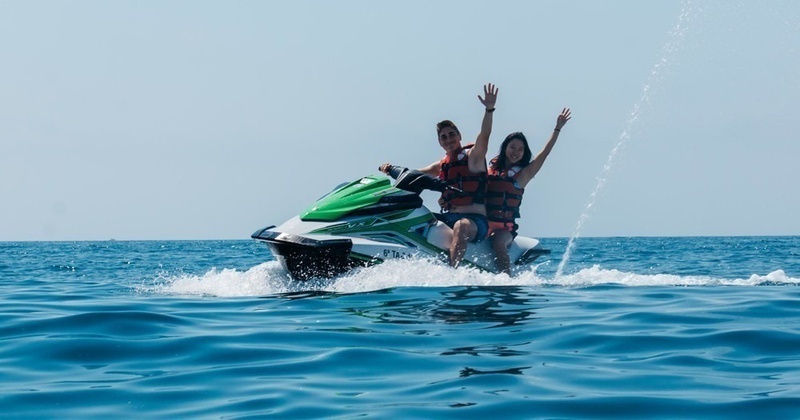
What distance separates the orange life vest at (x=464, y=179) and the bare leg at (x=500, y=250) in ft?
1.27

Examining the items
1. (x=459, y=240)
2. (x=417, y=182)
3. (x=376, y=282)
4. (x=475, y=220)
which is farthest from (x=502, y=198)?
(x=376, y=282)

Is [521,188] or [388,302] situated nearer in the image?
[388,302]

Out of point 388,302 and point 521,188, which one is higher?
point 521,188

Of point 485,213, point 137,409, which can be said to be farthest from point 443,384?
point 485,213

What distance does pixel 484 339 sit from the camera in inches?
222

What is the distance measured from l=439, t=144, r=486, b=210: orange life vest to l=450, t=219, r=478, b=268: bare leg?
31cm

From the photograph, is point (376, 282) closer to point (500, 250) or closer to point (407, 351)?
point (500, 250)

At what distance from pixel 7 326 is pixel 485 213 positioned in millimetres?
4434

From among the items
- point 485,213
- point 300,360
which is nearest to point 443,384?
point 300,360

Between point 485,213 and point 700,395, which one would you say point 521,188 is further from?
point 700,395

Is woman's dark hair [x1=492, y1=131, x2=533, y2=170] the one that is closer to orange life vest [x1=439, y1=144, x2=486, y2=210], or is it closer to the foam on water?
orange life vest [x1=439, y1=144, x2=486, y2=210]

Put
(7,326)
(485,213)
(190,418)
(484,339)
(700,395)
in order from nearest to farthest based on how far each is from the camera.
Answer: (190,418) < (700,395) < (484,339) < (7,326) < (485,213)

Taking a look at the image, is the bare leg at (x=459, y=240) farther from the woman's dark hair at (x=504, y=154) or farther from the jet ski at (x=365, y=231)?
the woman's dark hair at (x=504, y=154)

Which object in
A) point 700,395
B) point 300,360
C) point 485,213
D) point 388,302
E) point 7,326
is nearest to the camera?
point 700,395
